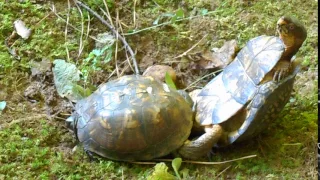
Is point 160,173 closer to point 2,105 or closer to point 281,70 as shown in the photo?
point 281,70

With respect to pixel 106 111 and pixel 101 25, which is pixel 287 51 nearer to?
pixel 106 111

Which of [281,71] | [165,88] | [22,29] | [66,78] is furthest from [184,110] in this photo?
[22,29]

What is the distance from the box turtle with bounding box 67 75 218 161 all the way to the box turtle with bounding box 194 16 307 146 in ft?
0.34

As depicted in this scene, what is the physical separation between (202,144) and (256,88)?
27cm

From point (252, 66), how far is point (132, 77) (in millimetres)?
430

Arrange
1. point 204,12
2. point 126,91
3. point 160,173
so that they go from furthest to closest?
1. point 204,12
2. point 126,91
3. point 160,173

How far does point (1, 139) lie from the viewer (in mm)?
1819

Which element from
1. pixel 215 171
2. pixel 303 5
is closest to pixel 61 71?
pixel 215 171

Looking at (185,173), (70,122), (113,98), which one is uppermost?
(113,98)

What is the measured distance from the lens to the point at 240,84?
1.78 metres

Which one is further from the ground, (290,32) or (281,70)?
(290,32)

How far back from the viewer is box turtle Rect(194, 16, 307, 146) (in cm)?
170

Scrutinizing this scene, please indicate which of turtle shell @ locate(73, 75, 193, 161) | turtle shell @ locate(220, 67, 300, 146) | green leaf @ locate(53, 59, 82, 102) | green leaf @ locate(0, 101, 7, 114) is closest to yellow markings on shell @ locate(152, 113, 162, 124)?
turtle shell @ locate(73, 75, 193, 161)

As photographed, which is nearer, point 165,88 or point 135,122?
point 135,122
